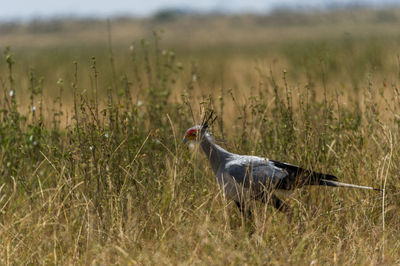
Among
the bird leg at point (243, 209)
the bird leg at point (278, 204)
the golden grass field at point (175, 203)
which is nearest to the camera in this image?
the golden grass field at point (175, 203)

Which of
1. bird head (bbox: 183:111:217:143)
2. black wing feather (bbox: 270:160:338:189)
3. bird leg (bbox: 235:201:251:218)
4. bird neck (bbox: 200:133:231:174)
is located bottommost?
bird leg (bbox: 235:201:251:218)

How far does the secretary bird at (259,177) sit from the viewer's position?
4062mm

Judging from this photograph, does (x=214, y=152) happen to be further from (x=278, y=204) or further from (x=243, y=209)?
(x=278, y=204)

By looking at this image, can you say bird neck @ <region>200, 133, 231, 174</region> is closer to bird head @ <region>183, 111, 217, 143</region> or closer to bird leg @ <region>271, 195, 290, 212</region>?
bird head @ <region>183, 111, 217, 143</region>

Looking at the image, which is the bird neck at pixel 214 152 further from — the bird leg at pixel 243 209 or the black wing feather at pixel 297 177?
the black wing feather at pixel 297 177

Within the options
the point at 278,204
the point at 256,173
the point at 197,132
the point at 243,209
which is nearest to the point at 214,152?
the point at 197,132

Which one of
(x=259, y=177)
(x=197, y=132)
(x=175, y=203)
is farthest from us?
(x=197, y=132)

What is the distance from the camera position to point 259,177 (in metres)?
4.07

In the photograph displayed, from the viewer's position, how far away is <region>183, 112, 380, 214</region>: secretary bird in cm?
406

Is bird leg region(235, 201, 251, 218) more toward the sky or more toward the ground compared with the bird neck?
more toward the ground

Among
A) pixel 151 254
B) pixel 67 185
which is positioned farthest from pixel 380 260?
pixel 67 185

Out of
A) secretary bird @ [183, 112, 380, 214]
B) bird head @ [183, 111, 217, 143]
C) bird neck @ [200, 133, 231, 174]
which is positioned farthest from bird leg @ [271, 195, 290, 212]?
bird head @ [183, 111, 217, 143]

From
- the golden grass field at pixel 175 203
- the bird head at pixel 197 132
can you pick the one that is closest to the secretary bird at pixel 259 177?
the bird head at pixel 197 132

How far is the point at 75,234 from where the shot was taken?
375cm
